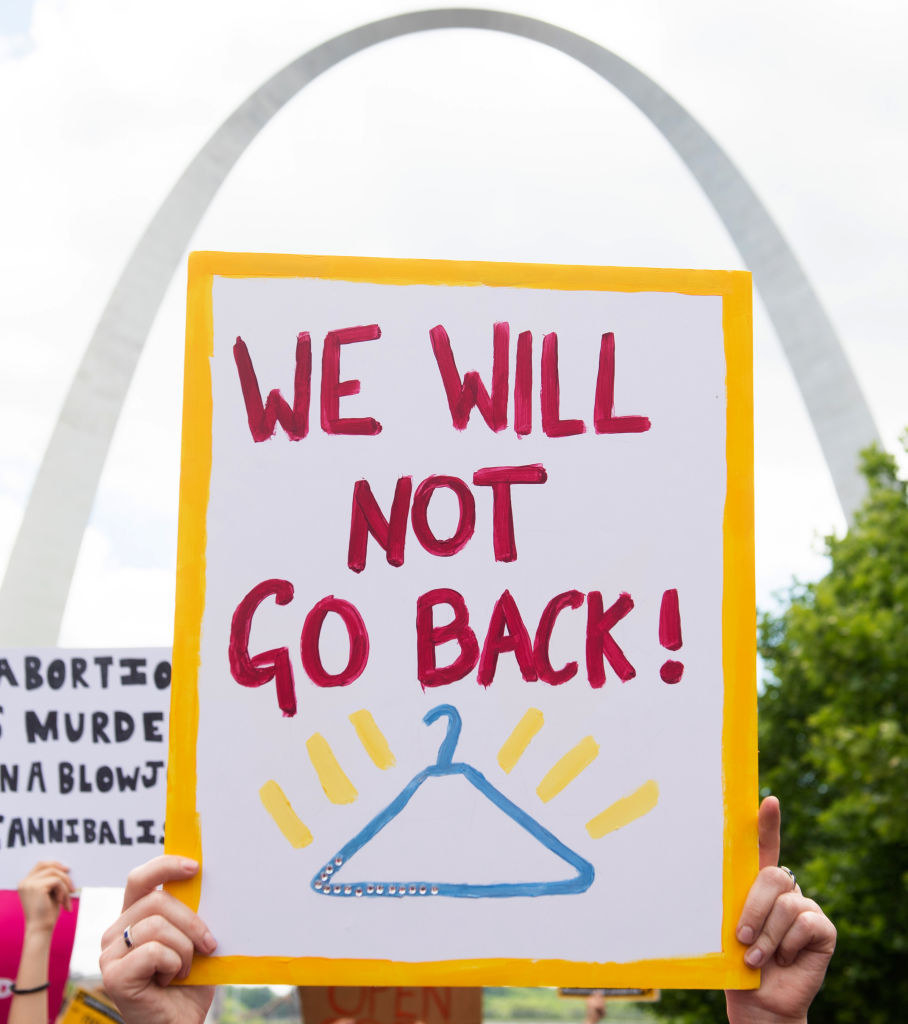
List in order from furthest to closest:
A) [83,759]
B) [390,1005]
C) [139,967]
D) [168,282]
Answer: [168,282] < [390,1005] < [83,759] < [139,967]

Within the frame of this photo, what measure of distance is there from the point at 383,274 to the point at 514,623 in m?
0.68

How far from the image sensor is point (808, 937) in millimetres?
1855

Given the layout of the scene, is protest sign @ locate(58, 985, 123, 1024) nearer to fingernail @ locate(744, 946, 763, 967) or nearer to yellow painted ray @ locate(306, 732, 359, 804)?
yellow painted ray @ locate(306, 732, 359, 804)

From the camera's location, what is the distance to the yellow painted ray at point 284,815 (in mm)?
1915

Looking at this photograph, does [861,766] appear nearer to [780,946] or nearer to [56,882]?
[56,882]

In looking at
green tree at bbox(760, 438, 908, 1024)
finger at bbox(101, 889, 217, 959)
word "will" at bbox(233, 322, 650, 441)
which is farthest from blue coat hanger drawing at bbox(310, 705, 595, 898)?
green tree at bbox(760, 438, 908, 1024)

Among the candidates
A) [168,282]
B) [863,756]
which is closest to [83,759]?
[863,756]

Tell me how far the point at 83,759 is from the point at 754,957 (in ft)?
8.66

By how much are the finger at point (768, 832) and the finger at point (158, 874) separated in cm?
94

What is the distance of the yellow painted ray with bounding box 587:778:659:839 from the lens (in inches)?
76.2

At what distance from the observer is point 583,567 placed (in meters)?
2.04

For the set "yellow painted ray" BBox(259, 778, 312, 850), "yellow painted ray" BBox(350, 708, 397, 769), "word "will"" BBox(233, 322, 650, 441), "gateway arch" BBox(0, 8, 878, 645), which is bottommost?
"yellow painted ray" BBox(259, 778, 312, 850)

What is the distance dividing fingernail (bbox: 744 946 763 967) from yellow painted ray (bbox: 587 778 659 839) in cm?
27

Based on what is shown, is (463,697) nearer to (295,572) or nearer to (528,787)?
(528,787)
